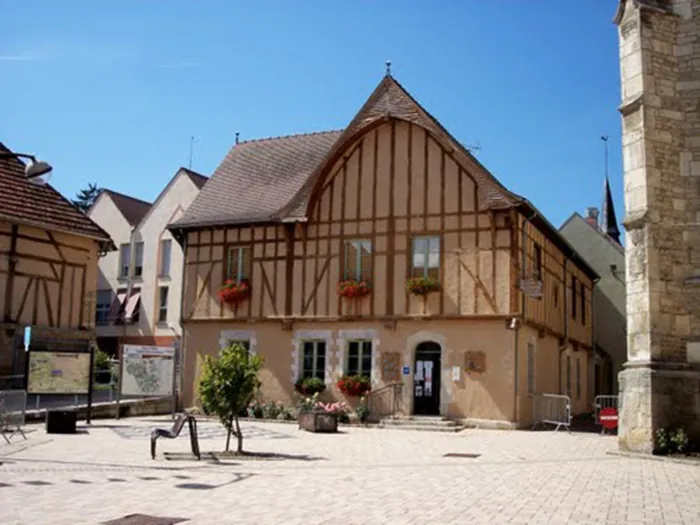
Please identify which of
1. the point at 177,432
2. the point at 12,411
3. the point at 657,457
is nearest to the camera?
the point at 177,432

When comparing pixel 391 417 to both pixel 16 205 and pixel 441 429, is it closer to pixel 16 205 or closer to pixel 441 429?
pixel 441 429

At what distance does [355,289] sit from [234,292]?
409 cm

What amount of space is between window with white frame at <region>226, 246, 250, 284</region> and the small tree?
36.3ft

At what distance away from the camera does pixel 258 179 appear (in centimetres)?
2653

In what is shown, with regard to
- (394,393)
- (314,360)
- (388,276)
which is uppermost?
(388,276)

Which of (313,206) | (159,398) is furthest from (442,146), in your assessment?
(159,398)

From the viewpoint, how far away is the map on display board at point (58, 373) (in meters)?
17.7

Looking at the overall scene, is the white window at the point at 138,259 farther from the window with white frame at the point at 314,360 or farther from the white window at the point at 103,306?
the window with white frame at the point at 314,360

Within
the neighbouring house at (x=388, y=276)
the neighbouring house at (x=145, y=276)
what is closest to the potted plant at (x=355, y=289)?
the neighbouring house at (x=388, y=276)

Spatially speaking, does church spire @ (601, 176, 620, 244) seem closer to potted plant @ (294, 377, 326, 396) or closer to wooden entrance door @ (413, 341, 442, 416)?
wooden entrance door @ (413, 341, 442, 416)

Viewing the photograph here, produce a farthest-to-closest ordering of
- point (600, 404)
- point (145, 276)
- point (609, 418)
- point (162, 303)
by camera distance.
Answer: point (145, 276) < point (162, 303) < point (600, 404) < point (609, 418)

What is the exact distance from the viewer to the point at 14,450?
13.2 m

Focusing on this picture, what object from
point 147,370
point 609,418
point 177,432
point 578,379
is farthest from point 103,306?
point 177,432

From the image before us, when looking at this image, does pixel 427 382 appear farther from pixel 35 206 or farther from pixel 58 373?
pixel 35 206
